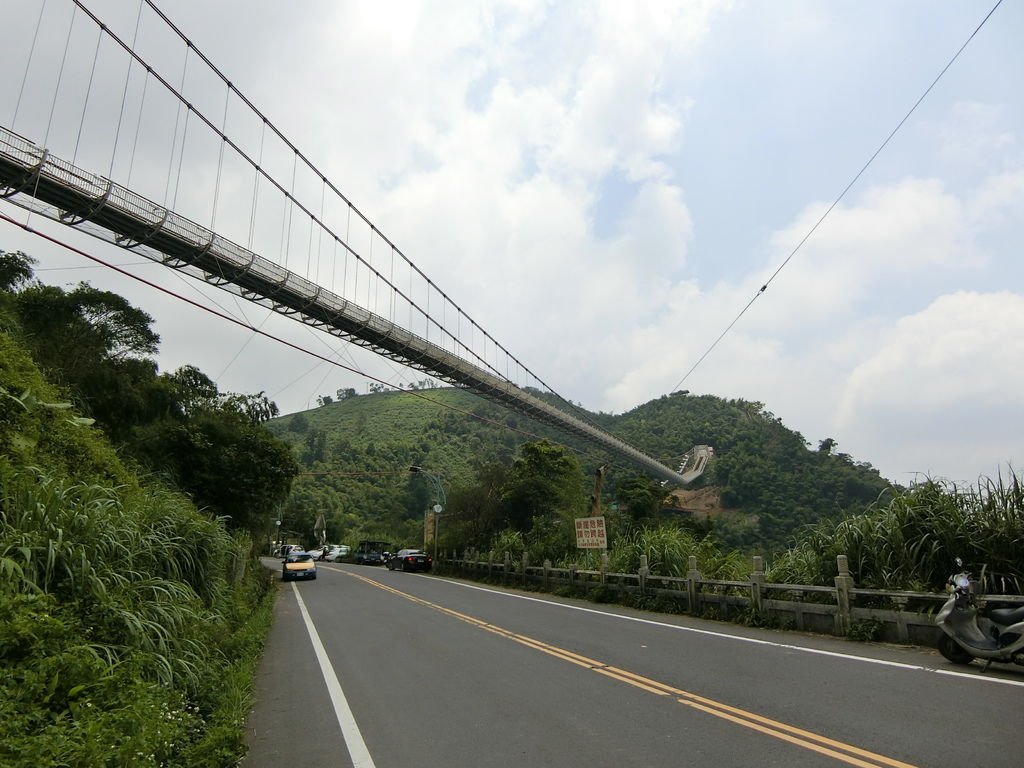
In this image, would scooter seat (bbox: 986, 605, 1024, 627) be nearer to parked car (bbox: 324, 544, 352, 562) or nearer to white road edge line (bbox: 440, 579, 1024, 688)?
white road edge line (bbox: 440, 579, 1024, 688)

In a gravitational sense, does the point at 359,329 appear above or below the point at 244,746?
above

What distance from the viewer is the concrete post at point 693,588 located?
14578 mm

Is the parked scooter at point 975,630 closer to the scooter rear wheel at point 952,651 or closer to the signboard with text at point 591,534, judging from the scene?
the scooter rear wheel at point 952,651

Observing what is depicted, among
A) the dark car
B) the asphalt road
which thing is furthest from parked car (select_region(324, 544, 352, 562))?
the asphalt road

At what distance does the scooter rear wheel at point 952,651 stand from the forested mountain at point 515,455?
33852mm

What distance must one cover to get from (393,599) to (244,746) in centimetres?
1547

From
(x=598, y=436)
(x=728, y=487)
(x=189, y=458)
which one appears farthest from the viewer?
(x=728, y=487)

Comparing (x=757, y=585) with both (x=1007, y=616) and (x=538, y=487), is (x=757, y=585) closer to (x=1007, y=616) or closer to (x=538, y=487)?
(x=1007, y=616)

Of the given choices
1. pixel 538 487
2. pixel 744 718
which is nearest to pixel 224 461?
pixel 538 487

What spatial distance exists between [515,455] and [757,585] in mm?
72312

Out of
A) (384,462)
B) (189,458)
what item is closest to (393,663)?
(189,458)

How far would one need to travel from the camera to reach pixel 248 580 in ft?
65.0

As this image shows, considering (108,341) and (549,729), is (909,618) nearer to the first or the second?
(549,729)

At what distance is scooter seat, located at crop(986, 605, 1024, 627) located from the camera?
24.0 ft
